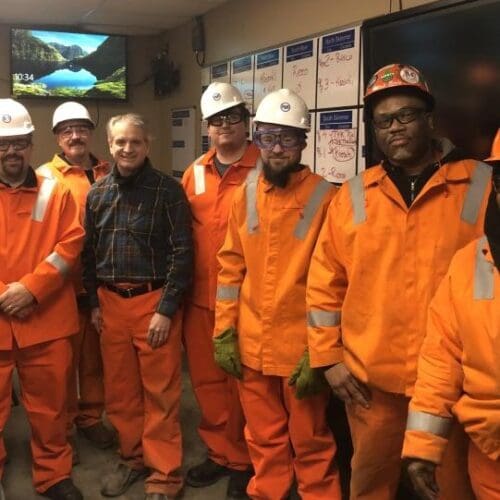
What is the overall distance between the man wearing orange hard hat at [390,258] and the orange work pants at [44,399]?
1165 mm

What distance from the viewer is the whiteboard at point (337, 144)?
2.94 meters

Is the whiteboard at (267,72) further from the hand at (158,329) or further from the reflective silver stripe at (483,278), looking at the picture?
the reflective silver stripe at (483,278)

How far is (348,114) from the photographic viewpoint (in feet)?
9.65

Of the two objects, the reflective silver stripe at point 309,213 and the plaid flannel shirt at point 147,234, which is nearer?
the reflective silver stripe at point 309,213

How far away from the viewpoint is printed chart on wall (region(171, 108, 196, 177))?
479 cm

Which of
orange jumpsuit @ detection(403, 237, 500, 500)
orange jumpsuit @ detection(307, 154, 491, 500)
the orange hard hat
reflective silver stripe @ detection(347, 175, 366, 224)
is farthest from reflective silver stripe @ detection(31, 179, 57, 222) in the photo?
orange jumpsuit @ detection(403, 237, 500, 500)

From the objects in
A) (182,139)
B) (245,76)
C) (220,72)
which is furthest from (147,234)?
(182,139)

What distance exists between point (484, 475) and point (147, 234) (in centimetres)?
150

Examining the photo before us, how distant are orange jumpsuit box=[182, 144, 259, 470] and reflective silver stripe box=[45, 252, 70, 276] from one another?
539 millimetres

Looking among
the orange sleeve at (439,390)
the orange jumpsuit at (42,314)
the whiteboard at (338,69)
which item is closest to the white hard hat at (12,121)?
the orange jumpsuit at (42,314)

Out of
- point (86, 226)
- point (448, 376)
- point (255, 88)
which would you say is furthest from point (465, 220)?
point (255, 88)

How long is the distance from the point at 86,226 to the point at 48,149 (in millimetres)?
2820

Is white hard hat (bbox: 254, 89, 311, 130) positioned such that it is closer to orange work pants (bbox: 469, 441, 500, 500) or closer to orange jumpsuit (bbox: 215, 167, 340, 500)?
orange jumpsuit (bbox: 215, 167, 340, 500)

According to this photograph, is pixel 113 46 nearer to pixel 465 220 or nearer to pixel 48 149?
pixel 48 149
